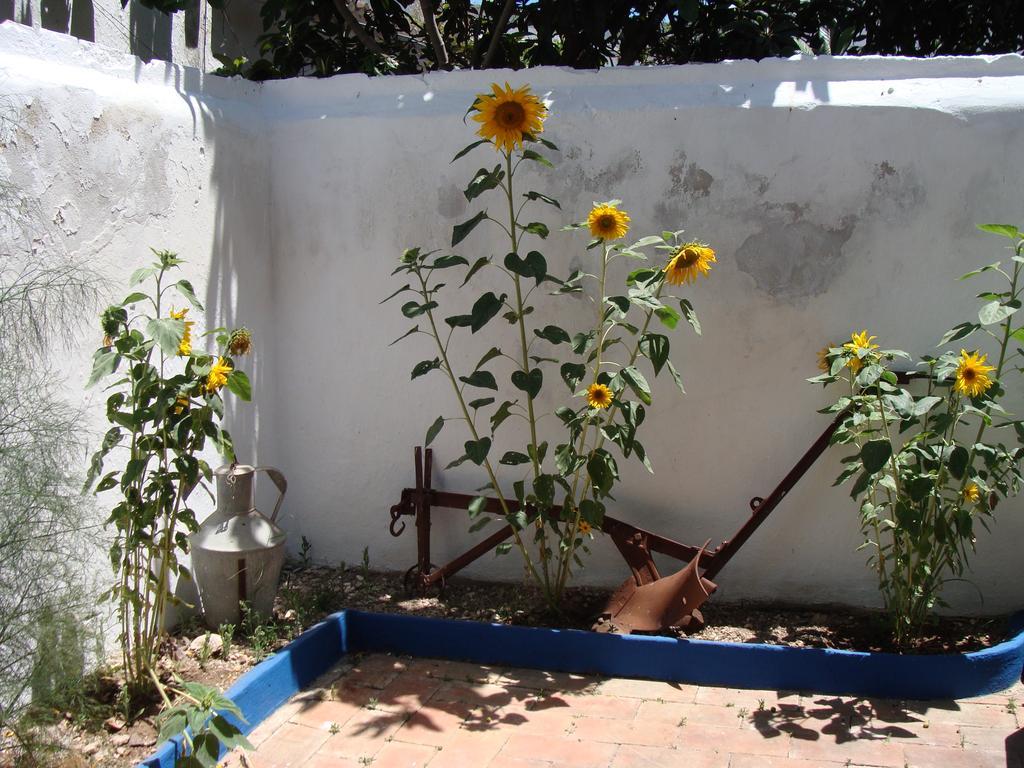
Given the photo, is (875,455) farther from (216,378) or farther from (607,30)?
(607,30)

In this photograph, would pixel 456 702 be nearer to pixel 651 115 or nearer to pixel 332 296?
pixel 332 296

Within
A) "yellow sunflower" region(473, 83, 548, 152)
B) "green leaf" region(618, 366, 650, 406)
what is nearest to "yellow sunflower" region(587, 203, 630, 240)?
"yellow sunflower" region(473, 83, 548, 152)

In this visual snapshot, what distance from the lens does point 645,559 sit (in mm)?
4121

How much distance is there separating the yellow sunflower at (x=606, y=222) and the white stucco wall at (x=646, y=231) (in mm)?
526

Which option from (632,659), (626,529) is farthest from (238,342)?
(632,659)

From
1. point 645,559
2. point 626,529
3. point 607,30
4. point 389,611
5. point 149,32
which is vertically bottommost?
point 389,611

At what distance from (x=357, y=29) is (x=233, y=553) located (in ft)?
10.8

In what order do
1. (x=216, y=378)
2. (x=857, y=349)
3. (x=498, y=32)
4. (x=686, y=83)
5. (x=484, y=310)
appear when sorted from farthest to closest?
(x=498, y=32) → (x=686, y=83) → (x=484, y=310) → (x=857, y=349) → (x=216, y=378)

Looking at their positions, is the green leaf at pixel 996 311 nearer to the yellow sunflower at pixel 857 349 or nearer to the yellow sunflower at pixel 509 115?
the yellow sunflower at pixel 857 349

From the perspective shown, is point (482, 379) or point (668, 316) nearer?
point (668, 316)

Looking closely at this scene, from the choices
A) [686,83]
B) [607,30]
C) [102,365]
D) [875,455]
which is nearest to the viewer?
[102,365]

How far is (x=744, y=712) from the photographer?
11.7 feet

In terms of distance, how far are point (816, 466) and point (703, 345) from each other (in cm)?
70

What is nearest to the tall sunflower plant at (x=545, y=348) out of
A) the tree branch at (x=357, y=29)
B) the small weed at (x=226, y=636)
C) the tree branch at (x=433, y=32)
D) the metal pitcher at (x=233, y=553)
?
the metal pitcher at (x=233, y=553)
